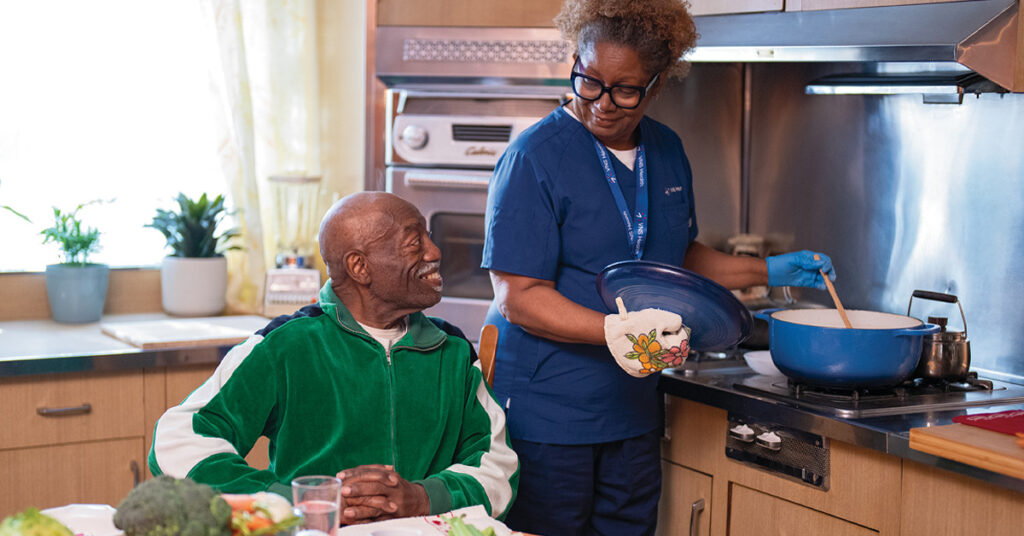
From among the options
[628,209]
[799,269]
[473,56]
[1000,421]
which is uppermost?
[473,56]

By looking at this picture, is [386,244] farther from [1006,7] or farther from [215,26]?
[215,26]

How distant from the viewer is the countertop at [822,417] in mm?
1644

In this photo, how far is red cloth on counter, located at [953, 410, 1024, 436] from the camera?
65.3 inches

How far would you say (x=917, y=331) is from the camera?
1909mm

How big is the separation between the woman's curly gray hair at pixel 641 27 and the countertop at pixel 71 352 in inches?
50.6

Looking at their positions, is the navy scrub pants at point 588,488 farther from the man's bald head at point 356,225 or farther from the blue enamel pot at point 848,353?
the man's bald head at point 356,225

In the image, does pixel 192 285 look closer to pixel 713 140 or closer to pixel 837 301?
pixel 713 140

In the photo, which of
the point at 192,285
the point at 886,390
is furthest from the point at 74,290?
the point at 886,390

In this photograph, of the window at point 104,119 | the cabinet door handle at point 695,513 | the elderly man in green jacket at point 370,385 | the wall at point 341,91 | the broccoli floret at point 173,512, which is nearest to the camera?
the broccoli floret at point 173,512

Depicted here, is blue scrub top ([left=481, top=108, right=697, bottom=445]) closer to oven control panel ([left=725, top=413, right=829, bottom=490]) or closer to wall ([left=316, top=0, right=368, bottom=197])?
oven control panel ([left=725, top=413, right=829, bottom=490])

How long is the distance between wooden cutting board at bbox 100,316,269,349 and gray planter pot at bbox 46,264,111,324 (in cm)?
10

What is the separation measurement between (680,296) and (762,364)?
20.1 inches

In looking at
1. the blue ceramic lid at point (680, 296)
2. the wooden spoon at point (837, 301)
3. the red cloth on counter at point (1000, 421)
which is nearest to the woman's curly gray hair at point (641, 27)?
the blue ceramic lid at point (680, 296)

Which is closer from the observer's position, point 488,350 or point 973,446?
point 973,446
